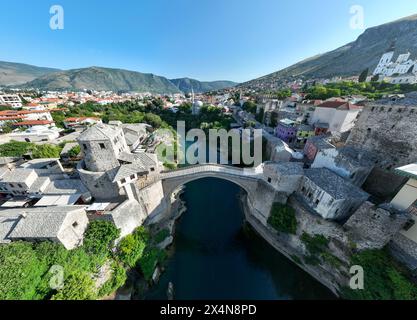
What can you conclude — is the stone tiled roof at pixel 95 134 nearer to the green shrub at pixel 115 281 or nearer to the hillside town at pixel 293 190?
the hillside town at pixel 293 190

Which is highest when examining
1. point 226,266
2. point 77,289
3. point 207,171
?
point 207,171

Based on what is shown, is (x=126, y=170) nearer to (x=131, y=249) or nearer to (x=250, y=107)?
(x=131, y=249)

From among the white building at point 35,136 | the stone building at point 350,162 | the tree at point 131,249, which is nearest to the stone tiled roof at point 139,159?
the tree at point 131,249

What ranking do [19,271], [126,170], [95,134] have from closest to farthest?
[19,271]
[95,134]
[126,170]

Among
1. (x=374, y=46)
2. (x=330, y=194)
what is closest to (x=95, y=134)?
(x=330, y=194)
